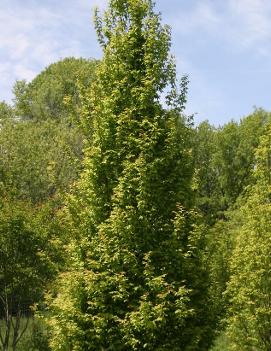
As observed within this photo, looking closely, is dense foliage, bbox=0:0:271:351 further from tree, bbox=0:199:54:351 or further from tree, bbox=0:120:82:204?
tree, bbox=0:120:82:204

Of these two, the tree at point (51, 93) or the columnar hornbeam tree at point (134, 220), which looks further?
the tree at point (51, 93)

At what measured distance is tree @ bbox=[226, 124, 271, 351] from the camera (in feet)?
55.5

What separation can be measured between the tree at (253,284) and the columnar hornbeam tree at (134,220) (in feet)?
15.5

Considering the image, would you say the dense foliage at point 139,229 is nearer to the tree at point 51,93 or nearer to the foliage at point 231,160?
the foliage at point 231,160

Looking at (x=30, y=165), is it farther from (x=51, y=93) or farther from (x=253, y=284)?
(x=51, y=93)

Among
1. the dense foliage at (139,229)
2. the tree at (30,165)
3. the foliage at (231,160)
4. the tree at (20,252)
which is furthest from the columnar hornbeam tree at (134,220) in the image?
the foliage at (231,160)

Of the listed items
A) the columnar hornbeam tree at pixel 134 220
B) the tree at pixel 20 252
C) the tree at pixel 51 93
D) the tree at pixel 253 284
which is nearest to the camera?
the columnar hornbeam tree at pixel 134 220

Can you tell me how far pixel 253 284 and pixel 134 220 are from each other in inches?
287

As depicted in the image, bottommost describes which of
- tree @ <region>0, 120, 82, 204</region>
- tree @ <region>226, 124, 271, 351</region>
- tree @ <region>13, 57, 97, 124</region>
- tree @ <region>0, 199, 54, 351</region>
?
tree @ <region>226, 124, 271, 351</region>

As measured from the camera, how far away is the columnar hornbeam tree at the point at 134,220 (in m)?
11.5

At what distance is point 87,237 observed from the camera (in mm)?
12719

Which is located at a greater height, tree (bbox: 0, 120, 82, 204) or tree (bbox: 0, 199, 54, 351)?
tree (bbox: 0, 120, 82, 204)

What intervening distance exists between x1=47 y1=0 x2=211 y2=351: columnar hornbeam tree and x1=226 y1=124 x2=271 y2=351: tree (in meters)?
4.74

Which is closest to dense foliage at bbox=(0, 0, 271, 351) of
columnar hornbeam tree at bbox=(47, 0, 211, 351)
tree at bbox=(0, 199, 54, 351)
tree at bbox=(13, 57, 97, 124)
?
columnar hornbeam tree at bbox=(47, 0, 211, 351)
